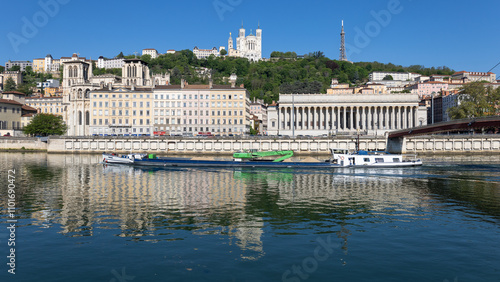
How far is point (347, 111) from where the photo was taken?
427 feet

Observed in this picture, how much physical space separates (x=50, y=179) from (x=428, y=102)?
143 meters

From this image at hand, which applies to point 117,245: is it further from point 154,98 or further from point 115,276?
point 154,98

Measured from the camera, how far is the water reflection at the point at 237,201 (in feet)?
75.4

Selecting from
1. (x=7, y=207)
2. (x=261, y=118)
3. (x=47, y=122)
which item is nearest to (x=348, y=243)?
(x=7, y=207)

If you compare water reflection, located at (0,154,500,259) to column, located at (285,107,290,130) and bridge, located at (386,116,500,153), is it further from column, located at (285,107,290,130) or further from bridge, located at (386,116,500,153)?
column, located at (285,107,290,130)

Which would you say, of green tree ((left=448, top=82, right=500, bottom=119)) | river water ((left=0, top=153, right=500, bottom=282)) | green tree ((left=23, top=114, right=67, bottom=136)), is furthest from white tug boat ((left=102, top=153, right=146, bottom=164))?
green tree ((left=448, top=82, right=500, bottom=119))

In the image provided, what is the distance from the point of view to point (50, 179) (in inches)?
1766

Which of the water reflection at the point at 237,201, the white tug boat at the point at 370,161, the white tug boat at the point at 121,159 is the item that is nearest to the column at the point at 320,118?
the white tug boat at the point at 370,161

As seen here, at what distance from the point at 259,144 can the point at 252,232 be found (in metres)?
71.7

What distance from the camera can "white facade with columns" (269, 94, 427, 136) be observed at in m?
125

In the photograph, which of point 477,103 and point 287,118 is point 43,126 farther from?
point 477,103

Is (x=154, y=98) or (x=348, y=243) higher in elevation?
(x=154, y=98)

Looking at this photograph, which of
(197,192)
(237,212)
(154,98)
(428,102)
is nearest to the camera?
(237,212)

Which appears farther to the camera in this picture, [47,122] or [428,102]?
[428,102]
